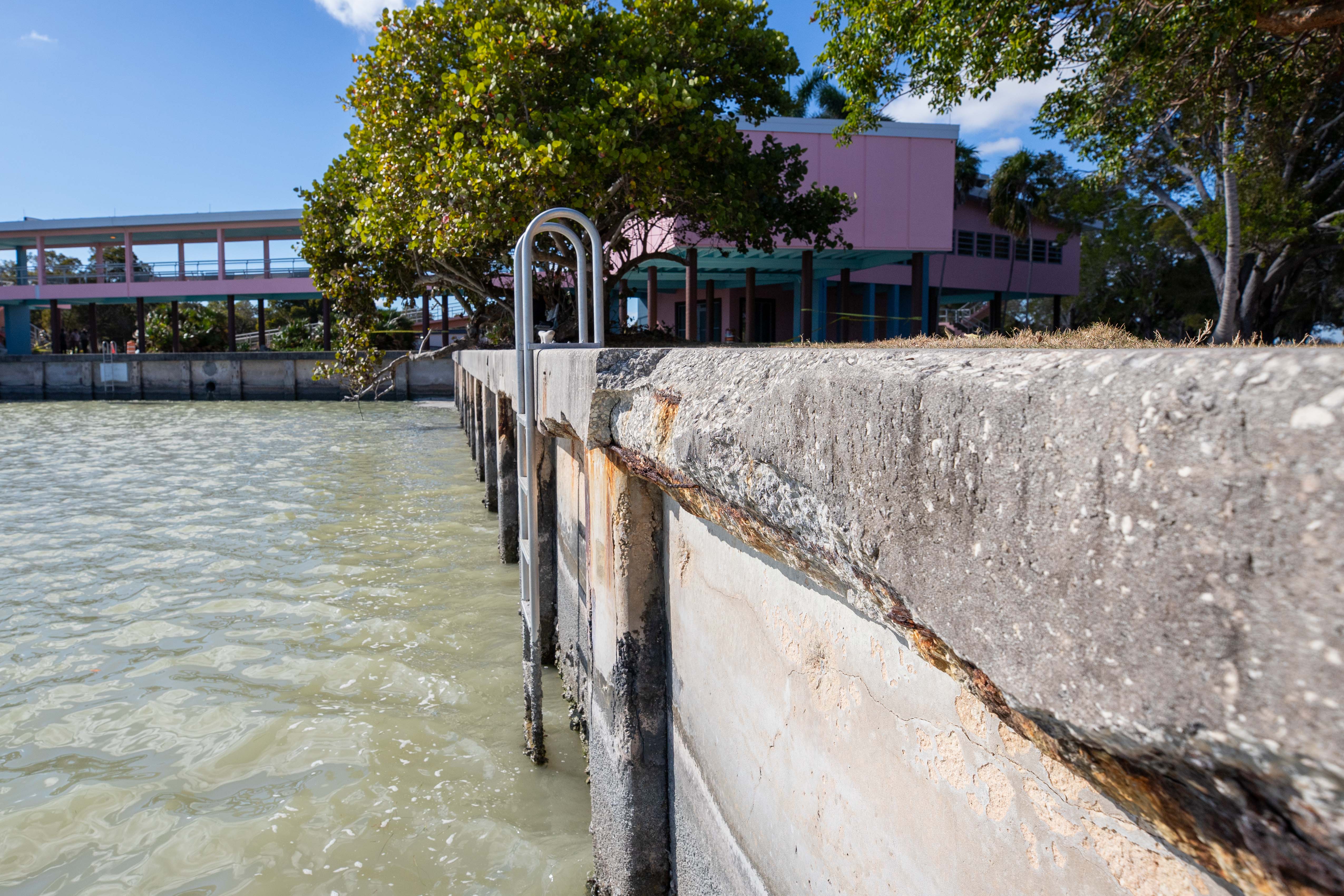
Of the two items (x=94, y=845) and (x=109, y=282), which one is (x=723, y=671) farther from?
(x=109, y=282)

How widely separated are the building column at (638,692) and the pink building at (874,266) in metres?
11.6

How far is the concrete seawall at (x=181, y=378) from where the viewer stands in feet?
111

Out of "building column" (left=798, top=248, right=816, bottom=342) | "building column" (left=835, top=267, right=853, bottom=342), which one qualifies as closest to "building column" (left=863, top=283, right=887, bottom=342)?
"building column" (left=835, top=267, right=853, bottom=342)

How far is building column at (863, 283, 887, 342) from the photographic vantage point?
25.5m

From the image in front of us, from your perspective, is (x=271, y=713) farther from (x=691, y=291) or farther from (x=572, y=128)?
(x=691, y=291)

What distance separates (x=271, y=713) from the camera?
485 cm

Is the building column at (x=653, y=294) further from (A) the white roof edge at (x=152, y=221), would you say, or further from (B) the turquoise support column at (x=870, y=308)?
(A) the white roof edge at (x=152, y=221)

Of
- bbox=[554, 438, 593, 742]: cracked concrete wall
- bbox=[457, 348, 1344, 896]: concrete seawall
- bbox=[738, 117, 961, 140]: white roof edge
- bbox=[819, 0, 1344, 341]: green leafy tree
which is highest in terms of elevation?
bbox=[738, 117, 961, 140]: white roof edge

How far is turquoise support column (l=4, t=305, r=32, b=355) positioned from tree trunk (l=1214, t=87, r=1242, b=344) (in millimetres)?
47707

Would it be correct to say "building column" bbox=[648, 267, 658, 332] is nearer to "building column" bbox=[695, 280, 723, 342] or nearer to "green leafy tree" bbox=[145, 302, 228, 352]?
"building column" bbox=[695, 280, 723, 342]

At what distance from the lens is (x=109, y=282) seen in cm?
3753

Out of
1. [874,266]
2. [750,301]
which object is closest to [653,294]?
[750,301]

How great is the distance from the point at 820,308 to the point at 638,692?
82.2ft

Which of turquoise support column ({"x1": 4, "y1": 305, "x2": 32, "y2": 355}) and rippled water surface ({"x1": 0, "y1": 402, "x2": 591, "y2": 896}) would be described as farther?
turquoise support column ({"x1": 4, "y1": 305, "x2": 32, "y2": 355})
